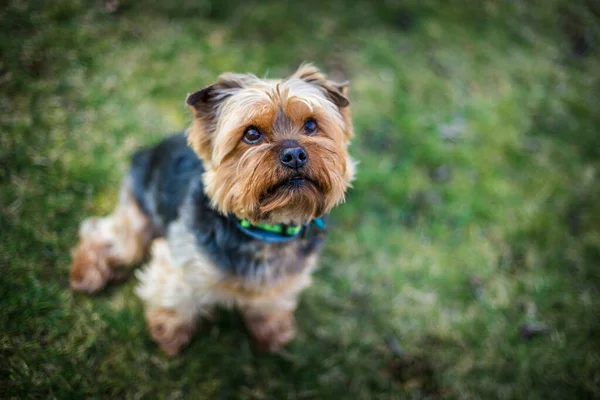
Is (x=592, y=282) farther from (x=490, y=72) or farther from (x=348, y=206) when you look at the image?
(x=490, y=72)

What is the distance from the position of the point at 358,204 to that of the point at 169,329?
8.44 ft

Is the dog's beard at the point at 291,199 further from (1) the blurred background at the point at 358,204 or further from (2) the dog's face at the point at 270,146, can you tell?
(1) the blurred background at the point at 358,204

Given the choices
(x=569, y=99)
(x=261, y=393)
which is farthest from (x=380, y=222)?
(x=569, y=99)

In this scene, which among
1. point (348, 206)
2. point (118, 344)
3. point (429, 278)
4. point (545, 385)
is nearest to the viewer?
point (118, 344)

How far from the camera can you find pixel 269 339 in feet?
12.4

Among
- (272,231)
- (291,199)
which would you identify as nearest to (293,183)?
(291,199)

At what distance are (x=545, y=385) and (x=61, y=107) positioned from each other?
242 inches

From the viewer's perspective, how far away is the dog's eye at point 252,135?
98.0 inches

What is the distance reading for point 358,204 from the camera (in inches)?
191

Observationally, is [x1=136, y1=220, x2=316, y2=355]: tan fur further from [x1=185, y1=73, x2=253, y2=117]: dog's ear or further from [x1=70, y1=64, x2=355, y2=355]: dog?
[x1=185, y1=73, x2=253, y2=117]: dog's ear

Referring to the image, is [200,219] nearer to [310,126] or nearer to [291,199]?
[291,199]

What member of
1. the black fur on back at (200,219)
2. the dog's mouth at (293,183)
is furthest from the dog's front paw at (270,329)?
the dog's mouth at (293,183)

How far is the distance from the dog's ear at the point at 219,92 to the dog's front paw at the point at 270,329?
1.97 m

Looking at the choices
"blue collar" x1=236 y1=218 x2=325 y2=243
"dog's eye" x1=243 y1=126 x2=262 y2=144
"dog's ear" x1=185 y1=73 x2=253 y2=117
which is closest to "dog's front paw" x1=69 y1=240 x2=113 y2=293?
"blue collar" x1=236 y1=218 x2=325 y2=243
